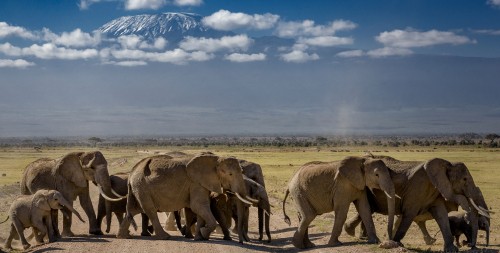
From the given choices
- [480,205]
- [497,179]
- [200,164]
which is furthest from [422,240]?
[497,179]

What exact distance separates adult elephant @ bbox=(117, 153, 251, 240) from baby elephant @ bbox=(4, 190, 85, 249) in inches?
86.4

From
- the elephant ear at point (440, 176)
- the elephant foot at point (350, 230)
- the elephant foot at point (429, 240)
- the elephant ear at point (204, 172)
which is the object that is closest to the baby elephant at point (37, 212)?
the elephant ear at point (204, 172)

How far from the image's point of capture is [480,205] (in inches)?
800

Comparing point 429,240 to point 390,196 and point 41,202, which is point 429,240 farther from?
point 41,202

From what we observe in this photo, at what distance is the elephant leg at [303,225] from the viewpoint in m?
21.0

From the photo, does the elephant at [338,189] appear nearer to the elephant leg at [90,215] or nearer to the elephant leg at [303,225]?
the elephant leg at [303,225]

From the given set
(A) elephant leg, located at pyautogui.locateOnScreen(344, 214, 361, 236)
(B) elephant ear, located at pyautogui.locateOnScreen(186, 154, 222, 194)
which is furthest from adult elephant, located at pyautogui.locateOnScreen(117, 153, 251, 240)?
(A) elephant leg, located at pyautogui.locateOnScreen(344, 214, 361, 236)

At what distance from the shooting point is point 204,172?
21.2 meters

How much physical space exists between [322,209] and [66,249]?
7.82 m

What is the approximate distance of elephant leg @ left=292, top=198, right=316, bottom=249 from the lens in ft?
68.7

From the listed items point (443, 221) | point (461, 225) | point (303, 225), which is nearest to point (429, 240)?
point (461, 225)

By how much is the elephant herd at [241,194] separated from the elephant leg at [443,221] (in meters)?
0.03

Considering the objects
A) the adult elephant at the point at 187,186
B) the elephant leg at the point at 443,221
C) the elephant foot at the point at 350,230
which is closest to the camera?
the elephant leg at the point at 443,221

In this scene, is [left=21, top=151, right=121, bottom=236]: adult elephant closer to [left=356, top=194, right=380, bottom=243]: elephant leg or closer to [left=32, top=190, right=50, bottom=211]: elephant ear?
[left=32, top=190, right=50, bottom=211]: elephant ear
